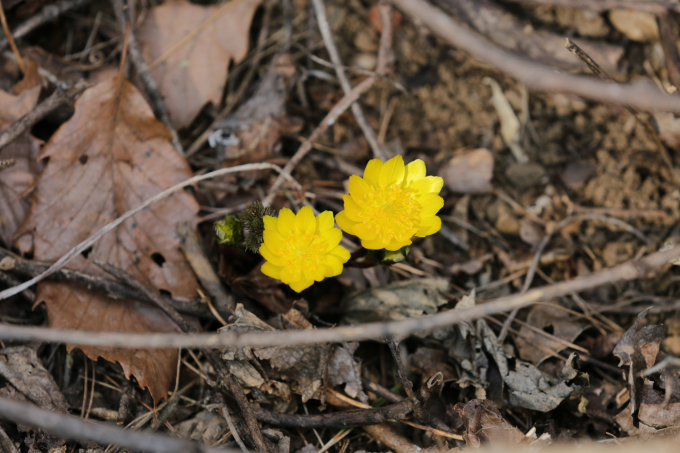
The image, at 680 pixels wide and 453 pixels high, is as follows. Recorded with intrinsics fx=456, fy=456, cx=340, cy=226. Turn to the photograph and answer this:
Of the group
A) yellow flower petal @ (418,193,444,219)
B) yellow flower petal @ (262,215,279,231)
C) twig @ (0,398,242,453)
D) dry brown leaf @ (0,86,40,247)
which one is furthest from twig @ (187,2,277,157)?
twig @ (0,398,242,453)

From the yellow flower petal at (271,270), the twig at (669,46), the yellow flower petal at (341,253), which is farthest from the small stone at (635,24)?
the yellow flower petal at (271,270)

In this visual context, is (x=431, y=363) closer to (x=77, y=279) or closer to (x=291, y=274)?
(x=291, y=274)

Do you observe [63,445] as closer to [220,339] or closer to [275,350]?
[275,350]

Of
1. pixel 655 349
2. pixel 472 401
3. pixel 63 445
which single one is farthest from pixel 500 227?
pixel 63 445

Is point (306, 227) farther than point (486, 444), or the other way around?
point (306, 227)

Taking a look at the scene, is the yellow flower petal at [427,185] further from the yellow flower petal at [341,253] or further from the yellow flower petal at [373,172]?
the yellow flower petal at [341,253]

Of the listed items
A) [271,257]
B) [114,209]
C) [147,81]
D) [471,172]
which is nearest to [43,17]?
[147,81]

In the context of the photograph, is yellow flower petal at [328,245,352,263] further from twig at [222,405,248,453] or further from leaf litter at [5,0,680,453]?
twig at [222,405,248,453]
